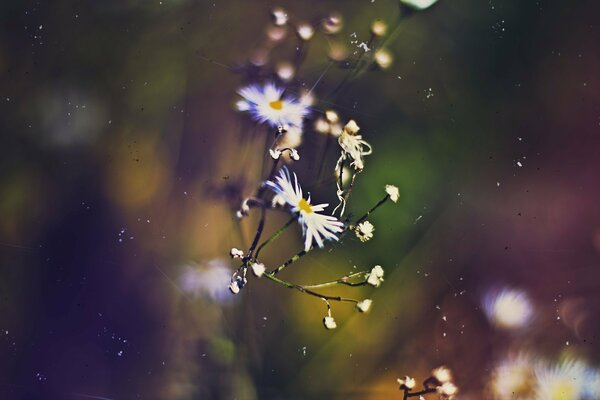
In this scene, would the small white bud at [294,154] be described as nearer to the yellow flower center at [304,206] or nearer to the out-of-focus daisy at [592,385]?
the yellow flower center at [304,206]

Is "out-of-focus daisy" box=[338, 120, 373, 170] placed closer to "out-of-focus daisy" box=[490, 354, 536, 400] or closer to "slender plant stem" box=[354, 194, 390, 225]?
"slender plant stem" box=[354, 194, 390, 225]

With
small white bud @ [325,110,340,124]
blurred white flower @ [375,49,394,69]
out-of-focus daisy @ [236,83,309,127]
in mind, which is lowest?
small white bud @ [325,110,340,124]

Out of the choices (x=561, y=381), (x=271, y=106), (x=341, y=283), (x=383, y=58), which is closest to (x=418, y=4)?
(x=383, y=58)

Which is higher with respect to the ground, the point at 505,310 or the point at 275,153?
the point at 275,153

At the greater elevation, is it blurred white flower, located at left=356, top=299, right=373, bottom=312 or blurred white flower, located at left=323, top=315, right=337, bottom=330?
blurred white flower, located at left=356, top=299, right=373, bottom=312

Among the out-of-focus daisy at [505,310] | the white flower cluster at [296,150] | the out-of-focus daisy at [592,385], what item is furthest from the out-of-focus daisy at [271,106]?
the out-of-focus daisy at [592,385]

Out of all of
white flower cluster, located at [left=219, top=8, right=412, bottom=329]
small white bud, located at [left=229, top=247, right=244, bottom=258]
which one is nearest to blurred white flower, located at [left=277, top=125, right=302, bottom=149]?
white flower cluster, located at [left=219, top=8, right=412, bottom=329]

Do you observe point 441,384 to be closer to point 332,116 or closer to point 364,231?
point 364,231

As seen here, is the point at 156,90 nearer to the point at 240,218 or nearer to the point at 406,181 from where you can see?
the point at 240,218
